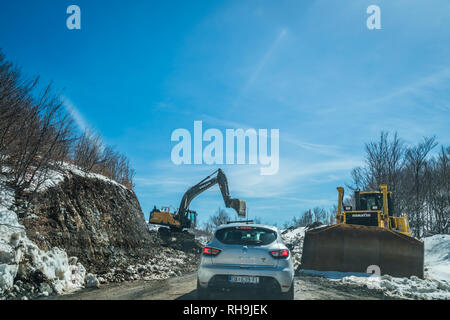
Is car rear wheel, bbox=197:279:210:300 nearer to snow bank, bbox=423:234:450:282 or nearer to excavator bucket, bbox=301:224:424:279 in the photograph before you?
excavator bucket, bbox=301:224:424:279

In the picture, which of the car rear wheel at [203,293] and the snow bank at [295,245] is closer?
the car rear wheel at [203,293]

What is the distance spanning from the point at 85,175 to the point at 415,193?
113 ft

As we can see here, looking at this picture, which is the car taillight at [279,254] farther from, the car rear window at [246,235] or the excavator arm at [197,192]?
the excavator arm at [197,192]

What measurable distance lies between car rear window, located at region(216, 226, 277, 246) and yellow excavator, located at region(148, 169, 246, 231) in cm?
1793

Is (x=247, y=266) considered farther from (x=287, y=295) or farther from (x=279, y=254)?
(x=287, y=295)

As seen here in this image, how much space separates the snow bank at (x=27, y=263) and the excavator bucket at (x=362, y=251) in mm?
8797

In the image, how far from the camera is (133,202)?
19.9m

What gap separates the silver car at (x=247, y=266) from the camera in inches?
230

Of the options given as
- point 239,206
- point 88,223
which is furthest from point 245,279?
point 239,206

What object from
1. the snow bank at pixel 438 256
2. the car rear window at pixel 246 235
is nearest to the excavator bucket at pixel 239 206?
the snow bank at pixel 438 256

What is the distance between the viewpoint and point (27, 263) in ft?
24.6

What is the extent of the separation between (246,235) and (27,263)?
17.2 ft
